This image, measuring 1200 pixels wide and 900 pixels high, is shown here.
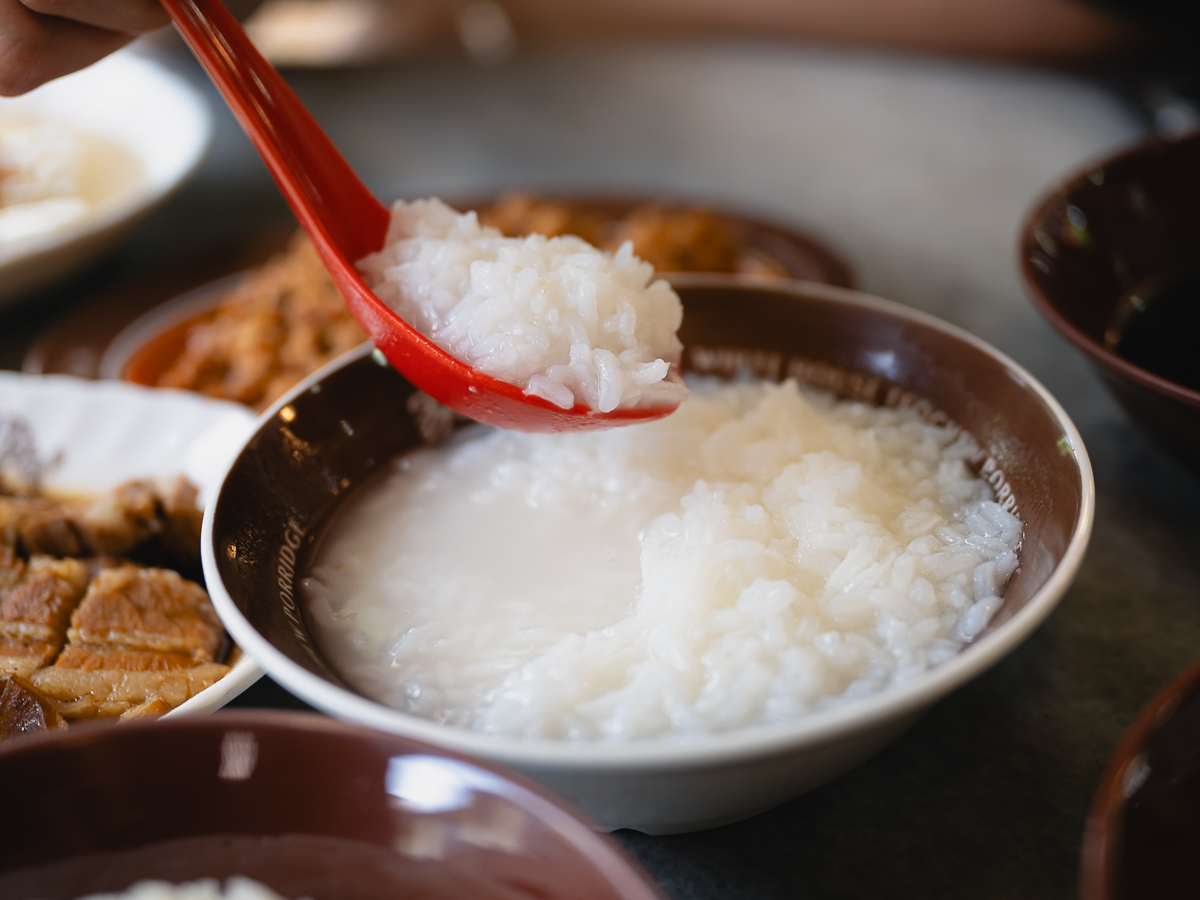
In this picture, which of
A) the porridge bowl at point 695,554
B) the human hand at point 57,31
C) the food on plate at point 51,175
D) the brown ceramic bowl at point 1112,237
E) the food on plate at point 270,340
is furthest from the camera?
the food on plate at point 51,175

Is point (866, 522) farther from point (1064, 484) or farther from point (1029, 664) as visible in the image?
point (1029, 664)

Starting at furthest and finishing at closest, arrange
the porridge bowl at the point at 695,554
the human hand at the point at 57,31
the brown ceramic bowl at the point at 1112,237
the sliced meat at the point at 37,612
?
1. the brown ceramic bowl at the point at 1112,237
2. the human hand at the point at 57,31
3. the sliced meat at the point at 37,612
4. the porridge bowl at the point at 695,554

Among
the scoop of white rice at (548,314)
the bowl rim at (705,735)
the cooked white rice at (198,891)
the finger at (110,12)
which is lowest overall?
the cooked white rice at (198,891)

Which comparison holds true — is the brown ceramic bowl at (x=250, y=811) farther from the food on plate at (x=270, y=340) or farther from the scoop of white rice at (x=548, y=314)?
the food on plate at (x=270, y=340)

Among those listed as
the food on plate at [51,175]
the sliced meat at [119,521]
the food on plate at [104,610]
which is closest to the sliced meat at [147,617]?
the food on plate at [104,610]

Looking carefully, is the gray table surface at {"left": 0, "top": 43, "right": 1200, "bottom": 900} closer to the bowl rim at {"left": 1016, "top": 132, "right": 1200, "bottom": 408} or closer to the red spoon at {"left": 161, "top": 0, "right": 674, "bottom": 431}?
the bowl rim at {"left": 1016, "top": 132, "right": 1200, "bottom": 408}

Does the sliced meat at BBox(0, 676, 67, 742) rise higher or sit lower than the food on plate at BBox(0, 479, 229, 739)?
higher

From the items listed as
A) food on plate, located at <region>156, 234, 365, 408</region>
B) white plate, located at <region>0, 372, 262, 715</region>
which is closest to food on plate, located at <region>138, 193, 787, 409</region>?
food on plate, located at <region>156, 234, 365, 408</region>
